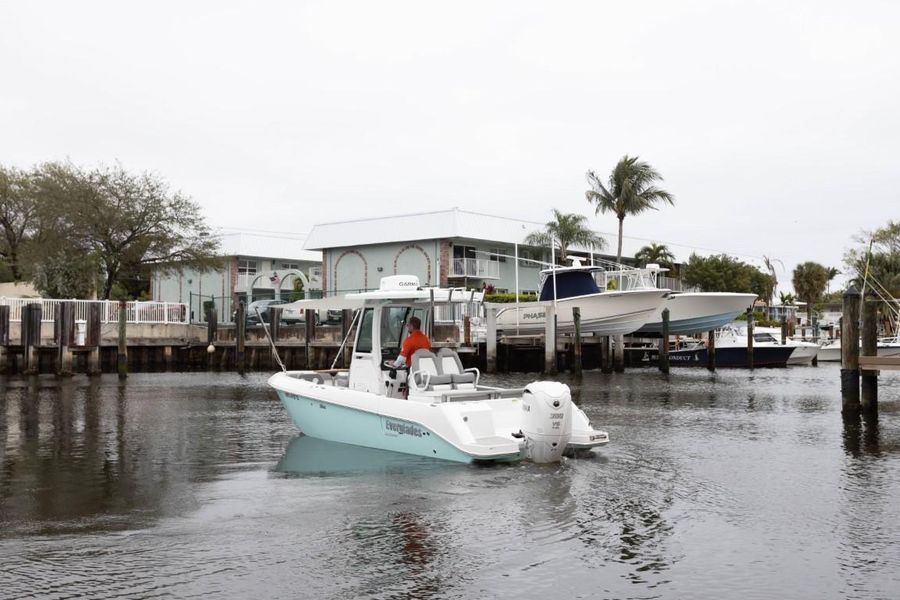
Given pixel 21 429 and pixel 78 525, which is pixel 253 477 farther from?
pixel 21 429

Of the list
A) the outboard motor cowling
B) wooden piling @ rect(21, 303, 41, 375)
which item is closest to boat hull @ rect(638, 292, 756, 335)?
wooden piling @ rect(21, 303, 41, 375)

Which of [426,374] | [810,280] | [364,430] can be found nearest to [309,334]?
[364,430]

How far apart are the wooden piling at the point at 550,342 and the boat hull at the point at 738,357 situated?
11970 millimetres

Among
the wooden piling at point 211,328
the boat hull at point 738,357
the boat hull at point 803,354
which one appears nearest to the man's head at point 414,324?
the wooden piling at point 211,328

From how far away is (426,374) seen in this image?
1379 centimetres

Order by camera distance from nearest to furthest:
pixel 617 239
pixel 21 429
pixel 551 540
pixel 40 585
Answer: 1. pixel 40 585
2. pixel 551 540
3. pixel 21 429
4. pixel 617 239

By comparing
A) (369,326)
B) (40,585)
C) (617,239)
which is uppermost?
(617,239)

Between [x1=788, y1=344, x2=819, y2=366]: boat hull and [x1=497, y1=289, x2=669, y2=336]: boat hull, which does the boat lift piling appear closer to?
[x1=497, y1=289, x2=669, y2=336]: boat hull

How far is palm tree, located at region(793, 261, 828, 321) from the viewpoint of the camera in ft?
302

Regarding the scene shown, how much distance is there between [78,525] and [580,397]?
61.7 ft

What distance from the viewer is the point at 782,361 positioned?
46188 millimetres

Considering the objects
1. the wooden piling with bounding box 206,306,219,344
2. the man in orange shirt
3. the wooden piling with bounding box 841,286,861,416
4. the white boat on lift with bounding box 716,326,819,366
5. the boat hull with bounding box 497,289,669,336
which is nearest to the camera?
the man in orange shirt

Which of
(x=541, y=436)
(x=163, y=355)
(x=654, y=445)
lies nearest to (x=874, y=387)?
(x=654, y=445)

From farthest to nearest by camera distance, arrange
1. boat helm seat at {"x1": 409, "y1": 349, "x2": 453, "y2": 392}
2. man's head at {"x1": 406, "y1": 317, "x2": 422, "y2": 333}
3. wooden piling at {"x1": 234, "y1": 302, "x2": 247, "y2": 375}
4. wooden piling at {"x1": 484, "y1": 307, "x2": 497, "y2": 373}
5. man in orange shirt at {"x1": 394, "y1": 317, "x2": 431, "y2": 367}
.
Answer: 1. wooden piling at {"x1": 234, "y1": 302, "x2": 247, "y2": 375}
2. wooden piling at {"x1": 484, "y1": 307, "x2": 497, "y2": 373}
3. man's head at {"x1": 406, "y1": 317, "x2": 422, "y2": 333}
4. man in orange shirt at {"x1": 394, "y1": 317, "x2": 431, "y2": 367}
5. boat helm seat at {"x1": 409, "y1": 349, "x2": 453, "y2": 392}
